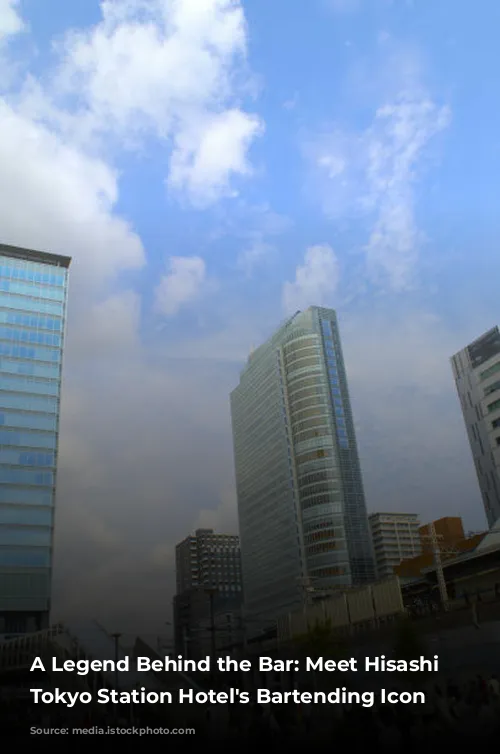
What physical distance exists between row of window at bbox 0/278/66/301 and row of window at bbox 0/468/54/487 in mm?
22697

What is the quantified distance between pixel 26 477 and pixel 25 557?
29.2 ft

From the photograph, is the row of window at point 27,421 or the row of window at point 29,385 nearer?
the row of window at point 27,421

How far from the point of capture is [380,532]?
644ft

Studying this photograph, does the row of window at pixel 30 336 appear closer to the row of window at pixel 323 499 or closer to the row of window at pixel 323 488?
the row of window at pixel 323 488

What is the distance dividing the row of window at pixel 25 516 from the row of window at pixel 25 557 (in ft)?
9.38

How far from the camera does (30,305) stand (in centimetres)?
8000

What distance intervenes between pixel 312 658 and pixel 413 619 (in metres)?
7.27

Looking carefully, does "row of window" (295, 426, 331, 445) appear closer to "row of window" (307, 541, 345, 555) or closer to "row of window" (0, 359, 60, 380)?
"row of window" (307, 541, 345, 555)

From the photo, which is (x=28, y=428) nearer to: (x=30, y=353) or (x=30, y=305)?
(x=30, y=353)

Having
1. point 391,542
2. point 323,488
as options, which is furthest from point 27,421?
point 391,542

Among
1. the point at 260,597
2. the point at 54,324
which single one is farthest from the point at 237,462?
the point at 54,324

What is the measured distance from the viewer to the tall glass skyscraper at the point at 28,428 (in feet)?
228

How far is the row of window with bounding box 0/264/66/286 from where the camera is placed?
266ft

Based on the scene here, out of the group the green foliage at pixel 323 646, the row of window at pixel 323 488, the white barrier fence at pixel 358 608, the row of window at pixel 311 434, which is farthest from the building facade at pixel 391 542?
the green foliage at pixel 323 646
